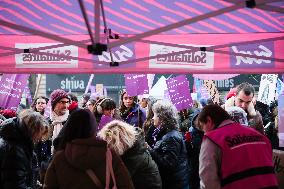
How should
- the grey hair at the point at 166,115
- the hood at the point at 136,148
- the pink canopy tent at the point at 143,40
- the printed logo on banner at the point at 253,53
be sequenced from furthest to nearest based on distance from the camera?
the grey hair at the point at 166,115 → the printed logo on banner at the point at 253,53 → the pink canopy tent at the point at 143,40 → the hood at the point at 136,148

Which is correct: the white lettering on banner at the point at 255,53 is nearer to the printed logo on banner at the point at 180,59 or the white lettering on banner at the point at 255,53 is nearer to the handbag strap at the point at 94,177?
the printed logo on banner at the point at 180,59

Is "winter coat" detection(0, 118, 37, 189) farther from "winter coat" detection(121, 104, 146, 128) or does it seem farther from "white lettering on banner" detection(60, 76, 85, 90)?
"white lettering on banner" detection(60, 76, 85, 90)

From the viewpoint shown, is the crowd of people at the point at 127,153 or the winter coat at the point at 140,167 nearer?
the crowd of people at the point at 127,153

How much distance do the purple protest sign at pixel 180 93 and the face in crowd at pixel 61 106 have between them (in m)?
2.97

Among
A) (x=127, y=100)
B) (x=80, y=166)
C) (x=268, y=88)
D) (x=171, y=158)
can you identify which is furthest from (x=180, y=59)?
(x=268, y=88)

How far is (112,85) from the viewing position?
30.2 metres

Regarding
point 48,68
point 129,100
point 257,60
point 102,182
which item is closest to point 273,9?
point 102,182

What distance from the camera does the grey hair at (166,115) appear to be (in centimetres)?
594

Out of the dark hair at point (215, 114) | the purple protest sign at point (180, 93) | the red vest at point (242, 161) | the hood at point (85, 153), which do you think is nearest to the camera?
the hood at point (85, 153)

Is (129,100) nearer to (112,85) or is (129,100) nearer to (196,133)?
(196,133)

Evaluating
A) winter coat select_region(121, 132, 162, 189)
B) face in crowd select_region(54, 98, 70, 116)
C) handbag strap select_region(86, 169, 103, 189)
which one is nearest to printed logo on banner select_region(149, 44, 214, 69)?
winter coat select_region(121, 132, 162, 189)

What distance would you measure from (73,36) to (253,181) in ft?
9.10

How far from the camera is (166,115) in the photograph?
597 cm

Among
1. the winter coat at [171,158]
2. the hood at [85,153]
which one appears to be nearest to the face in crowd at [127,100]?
the winter coat at [171,158]
